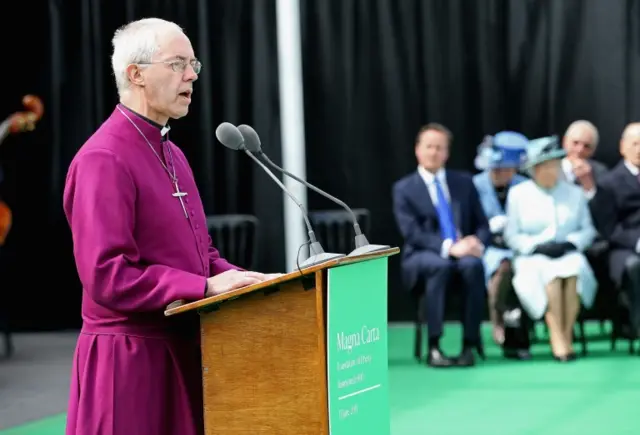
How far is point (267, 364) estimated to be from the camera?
2291mm

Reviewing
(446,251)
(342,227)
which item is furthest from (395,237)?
(446,251)

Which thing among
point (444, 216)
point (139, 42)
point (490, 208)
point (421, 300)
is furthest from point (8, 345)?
point (139, 42)

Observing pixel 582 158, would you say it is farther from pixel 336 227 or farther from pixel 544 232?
pixel 336 227

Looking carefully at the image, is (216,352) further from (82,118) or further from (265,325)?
(82,118)

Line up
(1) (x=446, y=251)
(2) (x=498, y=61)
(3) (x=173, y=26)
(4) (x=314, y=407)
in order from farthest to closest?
1. (2) (x=498, y=61)
2. (1) (x=446, y=251)
3. (3) (x=173, y=26)
4. (4) (x=314, y=407)

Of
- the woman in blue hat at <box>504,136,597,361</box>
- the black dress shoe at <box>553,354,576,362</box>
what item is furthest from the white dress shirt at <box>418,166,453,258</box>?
the black dress shoe at <box>553,354,576,362</box>

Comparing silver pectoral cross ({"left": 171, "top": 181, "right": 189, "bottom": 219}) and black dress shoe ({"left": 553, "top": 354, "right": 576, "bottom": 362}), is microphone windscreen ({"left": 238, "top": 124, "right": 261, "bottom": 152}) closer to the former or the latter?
silver pectoral cross ({"left": 171, "top": 181, "right": 189, "bottom": 219})

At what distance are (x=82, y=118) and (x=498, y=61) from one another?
9.53 ft

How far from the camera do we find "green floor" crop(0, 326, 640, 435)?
466 cm

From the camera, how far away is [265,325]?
90.4 inches

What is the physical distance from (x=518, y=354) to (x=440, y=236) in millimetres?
790

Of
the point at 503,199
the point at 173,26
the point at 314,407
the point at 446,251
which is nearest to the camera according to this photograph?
the point at 314,407

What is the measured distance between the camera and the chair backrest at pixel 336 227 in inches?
302

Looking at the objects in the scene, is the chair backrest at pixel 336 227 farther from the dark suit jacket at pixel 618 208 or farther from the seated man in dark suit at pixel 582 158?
the dark suit jacket at pixel 618 208
